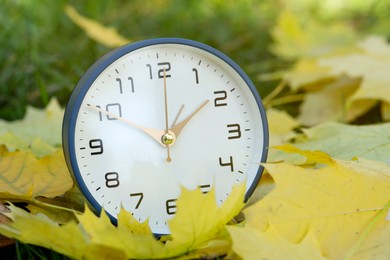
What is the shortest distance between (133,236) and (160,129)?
0.25 m

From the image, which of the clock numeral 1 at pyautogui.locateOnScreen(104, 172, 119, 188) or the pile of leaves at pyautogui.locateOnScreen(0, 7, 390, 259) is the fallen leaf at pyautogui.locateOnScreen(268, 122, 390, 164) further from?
the clock numeral 1 at pyautogui.locateOnScreen(104, 172, 119, 188)

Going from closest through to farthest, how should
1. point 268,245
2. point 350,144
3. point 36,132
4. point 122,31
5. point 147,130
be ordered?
1. point 268,245
2. point 147,130
3. point 350,144
4. point 36,132
5. point 122,31

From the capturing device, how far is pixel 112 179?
1119 millimetres

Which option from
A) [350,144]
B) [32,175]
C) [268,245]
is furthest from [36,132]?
[268,245]

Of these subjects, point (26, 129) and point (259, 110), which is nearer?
point (259, 110)

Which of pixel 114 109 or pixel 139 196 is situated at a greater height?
pixel 114 109

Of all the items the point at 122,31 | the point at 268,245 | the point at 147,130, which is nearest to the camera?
the point at 268,245

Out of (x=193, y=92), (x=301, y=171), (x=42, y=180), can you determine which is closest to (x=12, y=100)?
(x=42, y=180)

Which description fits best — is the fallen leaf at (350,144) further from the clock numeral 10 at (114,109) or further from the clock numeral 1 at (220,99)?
the clock numeral 10 at (114,109)

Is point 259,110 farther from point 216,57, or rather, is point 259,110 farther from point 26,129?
point 26,129

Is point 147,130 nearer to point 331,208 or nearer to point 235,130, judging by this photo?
point 235,130

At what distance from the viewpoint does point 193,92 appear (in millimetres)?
1171

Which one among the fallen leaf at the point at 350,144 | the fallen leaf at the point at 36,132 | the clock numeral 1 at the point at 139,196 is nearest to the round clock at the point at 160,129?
the clock numeral 1 at the point at 139,196

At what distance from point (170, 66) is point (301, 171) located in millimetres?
293
